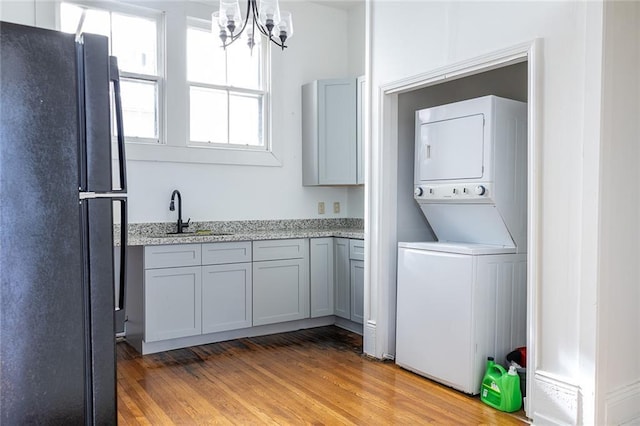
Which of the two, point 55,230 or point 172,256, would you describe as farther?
point 172,256

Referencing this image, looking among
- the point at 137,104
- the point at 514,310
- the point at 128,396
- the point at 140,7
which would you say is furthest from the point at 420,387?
the point at 140,7

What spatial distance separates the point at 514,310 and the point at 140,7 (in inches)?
141

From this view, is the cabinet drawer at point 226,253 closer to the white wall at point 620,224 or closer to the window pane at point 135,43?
the window pane at point 135,43

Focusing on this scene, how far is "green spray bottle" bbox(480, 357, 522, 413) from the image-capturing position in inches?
106

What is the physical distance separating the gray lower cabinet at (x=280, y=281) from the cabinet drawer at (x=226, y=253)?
0.08 metres

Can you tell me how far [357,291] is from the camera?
14.0 ft

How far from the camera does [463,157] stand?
3088 mm

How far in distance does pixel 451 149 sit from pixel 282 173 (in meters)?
2.05

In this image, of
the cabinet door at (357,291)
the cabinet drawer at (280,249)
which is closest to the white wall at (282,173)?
the cabinet drawer at (280,249)

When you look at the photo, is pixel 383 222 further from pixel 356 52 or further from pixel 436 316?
pixel 356 52

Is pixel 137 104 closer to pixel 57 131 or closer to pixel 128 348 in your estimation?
pixel 128 348

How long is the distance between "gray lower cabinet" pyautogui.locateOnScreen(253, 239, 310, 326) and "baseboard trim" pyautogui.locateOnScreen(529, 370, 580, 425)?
219 centimetres

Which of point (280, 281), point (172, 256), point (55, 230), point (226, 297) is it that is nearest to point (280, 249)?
point (280, 281)

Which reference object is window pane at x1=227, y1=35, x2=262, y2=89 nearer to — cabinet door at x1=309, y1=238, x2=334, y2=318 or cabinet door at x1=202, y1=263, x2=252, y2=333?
cabinet door at x1=309, y1=238, x2=334, y2=318
